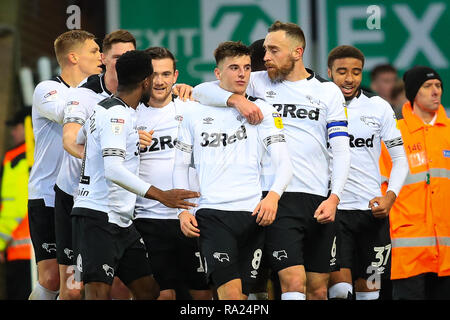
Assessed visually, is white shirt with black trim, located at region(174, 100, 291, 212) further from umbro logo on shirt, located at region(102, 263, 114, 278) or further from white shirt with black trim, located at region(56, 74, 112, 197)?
white shirt with black trim, located at region(56, 74, 112, 197)

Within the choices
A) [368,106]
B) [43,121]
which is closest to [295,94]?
[368,106]

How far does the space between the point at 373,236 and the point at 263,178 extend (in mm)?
2007

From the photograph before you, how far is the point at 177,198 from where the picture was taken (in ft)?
30.1

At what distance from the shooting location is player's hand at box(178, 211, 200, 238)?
363 inches

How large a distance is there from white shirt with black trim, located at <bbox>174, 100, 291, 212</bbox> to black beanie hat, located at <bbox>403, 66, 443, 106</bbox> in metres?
2.97

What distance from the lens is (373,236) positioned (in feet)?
36.9

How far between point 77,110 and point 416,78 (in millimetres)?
3840

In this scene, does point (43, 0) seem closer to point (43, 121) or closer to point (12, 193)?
point (12, 193)

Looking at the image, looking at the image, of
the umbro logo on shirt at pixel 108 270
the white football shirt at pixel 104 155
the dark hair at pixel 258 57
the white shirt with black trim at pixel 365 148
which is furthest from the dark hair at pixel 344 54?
the umbro logo on shirt at pixel 108 270

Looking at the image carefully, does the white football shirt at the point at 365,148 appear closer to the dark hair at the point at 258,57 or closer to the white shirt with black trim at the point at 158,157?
the dark hair at the point at 258,57

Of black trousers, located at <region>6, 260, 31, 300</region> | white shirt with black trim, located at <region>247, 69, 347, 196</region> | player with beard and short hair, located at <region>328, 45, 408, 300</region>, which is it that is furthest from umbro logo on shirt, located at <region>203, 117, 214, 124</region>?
black trousers, located at <region>6, 260, 31, 300</region>

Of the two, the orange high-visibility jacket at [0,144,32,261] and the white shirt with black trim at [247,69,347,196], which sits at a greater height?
the white shirt with black trim at [247,69,347,196]

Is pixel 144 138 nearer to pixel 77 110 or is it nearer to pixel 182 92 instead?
pixel 77 110

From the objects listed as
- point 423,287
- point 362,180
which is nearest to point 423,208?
point 423,287
